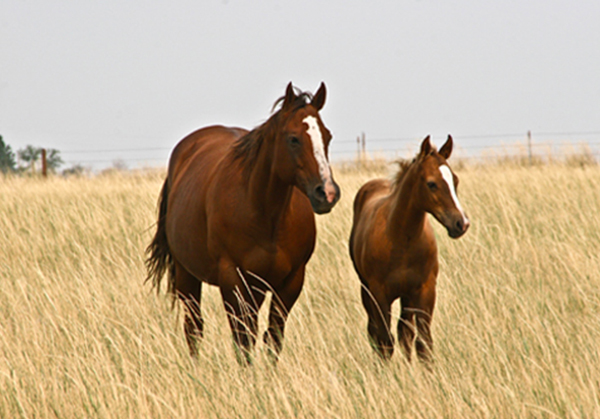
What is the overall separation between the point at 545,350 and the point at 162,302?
2.83 m

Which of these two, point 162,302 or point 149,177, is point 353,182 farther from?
point 162,302

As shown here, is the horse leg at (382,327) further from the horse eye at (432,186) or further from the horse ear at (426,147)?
the horse ear at (426,147)

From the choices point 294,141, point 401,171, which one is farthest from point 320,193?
point 401,171

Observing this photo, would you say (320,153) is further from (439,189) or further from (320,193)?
(439,189)

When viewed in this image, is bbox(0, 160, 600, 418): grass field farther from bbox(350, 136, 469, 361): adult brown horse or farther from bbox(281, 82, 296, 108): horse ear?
bbox(281, 82, 296, 108): horse ear

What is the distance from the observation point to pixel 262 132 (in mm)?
3730

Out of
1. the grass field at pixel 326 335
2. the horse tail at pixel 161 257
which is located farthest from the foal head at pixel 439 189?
the horse tail at pixel 161 257

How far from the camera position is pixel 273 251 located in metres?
3.68

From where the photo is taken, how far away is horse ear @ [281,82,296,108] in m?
3.44

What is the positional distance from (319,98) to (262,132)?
1.27 ft

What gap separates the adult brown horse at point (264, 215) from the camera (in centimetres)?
335

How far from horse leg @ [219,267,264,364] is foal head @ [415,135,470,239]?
106 cm

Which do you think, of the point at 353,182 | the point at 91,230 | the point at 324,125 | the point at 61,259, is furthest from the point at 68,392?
the point at 353,182

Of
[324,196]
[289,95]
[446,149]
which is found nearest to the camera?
[324,196]
